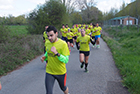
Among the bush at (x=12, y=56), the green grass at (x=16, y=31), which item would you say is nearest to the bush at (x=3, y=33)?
the bush at (x=12, y=56)

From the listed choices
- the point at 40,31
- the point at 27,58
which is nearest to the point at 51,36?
the point at 27,58

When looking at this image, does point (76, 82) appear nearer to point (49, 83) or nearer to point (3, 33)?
point (49, 83)

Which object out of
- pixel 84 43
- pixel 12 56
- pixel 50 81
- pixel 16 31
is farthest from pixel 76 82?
pixel 16 31

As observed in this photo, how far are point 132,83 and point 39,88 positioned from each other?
130 inches

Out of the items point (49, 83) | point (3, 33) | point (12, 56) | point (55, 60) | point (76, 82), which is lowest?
Result: point (76, 82)

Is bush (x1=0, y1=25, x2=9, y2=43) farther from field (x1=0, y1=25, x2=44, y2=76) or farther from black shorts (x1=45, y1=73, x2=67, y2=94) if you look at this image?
black shorts (x1=45, y1=73, x2=67, y2=94)

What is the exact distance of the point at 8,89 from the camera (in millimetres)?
5059

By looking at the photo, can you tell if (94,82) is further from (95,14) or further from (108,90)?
(95,14)

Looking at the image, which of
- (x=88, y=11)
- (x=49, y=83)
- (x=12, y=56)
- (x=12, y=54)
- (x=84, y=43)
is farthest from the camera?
(x=88, y=11)

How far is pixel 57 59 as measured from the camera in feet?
11.5

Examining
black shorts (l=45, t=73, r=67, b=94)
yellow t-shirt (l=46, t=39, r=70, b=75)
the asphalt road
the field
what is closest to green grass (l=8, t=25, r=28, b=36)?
the field

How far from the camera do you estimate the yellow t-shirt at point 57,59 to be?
344cm

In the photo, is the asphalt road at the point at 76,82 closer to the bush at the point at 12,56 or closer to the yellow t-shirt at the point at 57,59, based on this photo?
the bush at the point at 12,56

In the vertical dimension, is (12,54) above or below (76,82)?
above
